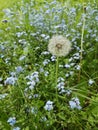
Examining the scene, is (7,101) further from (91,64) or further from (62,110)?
(91,64)

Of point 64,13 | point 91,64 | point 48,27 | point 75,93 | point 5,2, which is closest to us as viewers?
point 75,93

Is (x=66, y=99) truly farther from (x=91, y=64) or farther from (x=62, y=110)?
(x=91, y=64)

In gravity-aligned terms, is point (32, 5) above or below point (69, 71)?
above

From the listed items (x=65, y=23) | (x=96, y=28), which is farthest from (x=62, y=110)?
(x=65, y=23)

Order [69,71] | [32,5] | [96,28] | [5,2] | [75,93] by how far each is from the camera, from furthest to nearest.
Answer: [5,2]
[32,5]
[96,28]
[69,71]
[75,93]

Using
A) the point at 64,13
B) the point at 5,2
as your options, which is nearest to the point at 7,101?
the point at 64,13

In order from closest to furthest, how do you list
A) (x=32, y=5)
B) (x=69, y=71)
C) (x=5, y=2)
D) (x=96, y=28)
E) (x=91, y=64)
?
(x=69, y=71) → (x=91, y=64) → (x=96, y=28) → (x=32, y=5) → (x=5, y=2)

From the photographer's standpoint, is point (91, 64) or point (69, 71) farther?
point (91, 64)

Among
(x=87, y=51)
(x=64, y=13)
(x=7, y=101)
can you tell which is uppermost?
(x=64, y=13)

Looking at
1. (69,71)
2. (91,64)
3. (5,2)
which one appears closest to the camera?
(69,71)
